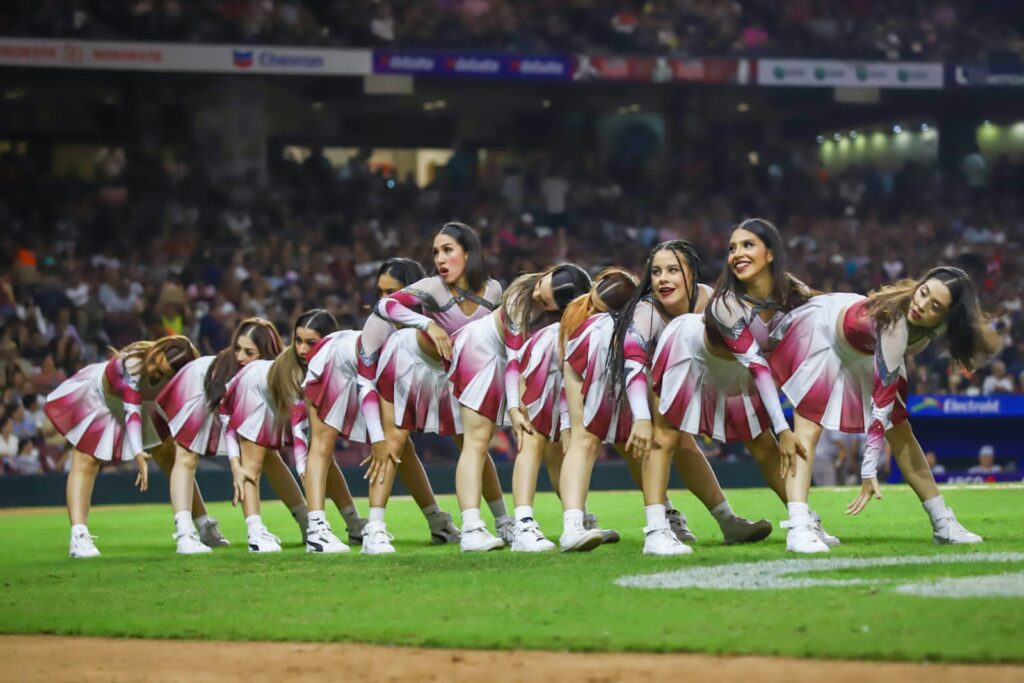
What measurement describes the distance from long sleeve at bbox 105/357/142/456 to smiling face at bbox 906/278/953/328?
18.1 feet

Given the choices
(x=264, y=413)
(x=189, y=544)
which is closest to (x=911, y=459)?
(x=264, y=413)

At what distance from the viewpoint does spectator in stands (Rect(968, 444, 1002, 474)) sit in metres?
19.7

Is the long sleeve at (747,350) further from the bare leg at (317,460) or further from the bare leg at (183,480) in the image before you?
the bare leg at (183,480)

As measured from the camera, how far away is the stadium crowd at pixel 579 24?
27156mm

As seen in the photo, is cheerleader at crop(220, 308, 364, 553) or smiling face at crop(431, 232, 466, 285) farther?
cheerleader at crop(220, 308, 364, 553)

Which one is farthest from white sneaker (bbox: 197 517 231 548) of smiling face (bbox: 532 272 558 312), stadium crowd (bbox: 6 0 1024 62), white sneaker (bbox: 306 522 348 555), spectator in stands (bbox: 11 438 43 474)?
stadium crowd (bbox: 6 0 1024 62)

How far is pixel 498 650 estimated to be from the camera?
6180mm

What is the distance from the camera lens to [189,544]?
11125mm

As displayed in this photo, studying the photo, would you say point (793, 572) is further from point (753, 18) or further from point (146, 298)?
point (753, 18)

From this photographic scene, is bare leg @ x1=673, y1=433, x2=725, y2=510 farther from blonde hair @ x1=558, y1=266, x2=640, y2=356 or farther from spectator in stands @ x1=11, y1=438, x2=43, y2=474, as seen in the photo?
spectator in stands @ x1=11, y1=438, x2=43, y2=474

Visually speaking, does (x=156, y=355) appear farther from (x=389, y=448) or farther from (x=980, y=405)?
(x=980, y=405)

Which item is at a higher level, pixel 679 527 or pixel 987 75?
pixel 987 75

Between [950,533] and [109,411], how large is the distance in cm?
628

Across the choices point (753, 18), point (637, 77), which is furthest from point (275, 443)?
point (753, 18)
